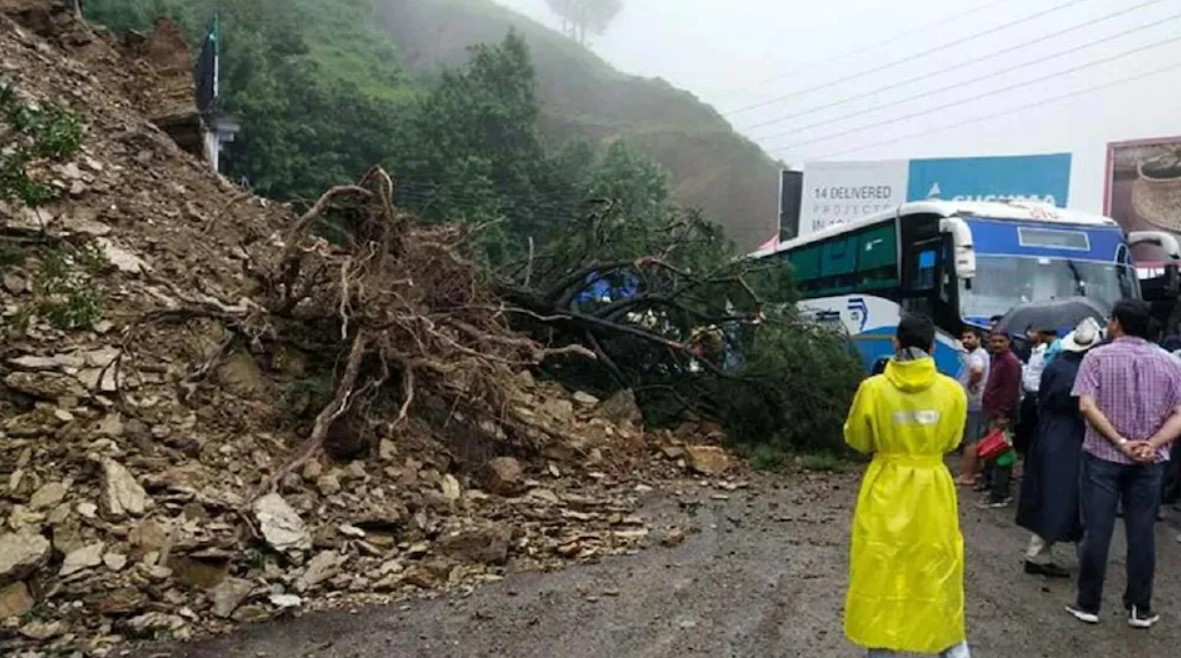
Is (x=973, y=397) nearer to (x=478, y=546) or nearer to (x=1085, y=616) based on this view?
(x=1085, y=616)

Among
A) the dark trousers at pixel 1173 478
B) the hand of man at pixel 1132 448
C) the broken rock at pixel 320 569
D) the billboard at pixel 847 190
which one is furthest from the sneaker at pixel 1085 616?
the billboard at pixel 847 190

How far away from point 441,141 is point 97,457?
27277 millimetres

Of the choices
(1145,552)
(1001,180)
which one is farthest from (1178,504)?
(1001,180)

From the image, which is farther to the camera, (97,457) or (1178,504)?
(1178,504)

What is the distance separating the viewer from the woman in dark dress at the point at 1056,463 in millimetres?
5387

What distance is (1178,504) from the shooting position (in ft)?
24.2

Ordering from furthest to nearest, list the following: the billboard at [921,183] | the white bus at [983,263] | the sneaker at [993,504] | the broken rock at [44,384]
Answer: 1. the billboard at [921,183]
2. the white bus at [983,263]
3. the sneaker at [993,504]
4. the broken rock at [44,384]

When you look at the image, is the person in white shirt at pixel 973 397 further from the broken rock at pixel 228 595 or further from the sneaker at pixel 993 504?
A: the broken rock at pixel 228 595

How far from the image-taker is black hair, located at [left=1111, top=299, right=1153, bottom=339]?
460cm

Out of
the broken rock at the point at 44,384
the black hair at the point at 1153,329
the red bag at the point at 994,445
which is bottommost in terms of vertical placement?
the red bag at the point at 994,445

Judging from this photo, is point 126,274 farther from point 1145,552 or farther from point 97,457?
point 1145,552

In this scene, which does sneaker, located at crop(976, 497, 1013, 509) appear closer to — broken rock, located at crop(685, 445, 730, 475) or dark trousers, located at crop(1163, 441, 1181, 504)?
dark trousers, located at crop(1163, 441, 1181, 504)

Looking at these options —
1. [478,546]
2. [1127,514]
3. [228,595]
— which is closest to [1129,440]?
[1127,514]

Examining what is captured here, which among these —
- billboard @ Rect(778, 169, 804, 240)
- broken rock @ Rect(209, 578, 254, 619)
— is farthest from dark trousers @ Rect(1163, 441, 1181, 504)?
billboard @ Rect(778, 169, 804, 240)
